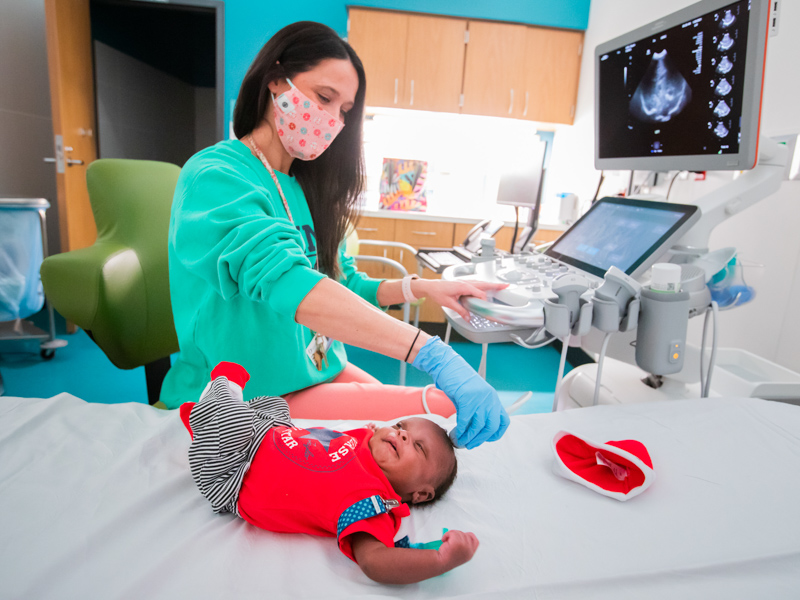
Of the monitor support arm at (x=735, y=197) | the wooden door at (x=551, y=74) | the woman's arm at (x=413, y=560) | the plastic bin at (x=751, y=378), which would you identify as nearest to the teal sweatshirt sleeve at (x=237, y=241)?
the woman's arm at (x=413, y=560)

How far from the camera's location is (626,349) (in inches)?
50.1

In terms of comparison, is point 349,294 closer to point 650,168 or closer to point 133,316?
point 133,316

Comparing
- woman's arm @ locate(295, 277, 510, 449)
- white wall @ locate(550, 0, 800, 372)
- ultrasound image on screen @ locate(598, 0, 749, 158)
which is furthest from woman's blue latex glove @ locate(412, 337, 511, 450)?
white wall @ locate(550, 0, 800, 372)

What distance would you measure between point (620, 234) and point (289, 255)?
0.88 m

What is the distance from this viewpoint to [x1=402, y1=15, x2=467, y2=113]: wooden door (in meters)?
3.33

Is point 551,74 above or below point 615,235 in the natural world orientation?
above

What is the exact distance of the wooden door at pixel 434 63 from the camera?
3.33m

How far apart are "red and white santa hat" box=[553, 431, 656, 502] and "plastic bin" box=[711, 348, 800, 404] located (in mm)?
551

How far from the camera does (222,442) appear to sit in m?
0.82

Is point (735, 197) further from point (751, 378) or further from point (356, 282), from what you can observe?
point (356, 282)

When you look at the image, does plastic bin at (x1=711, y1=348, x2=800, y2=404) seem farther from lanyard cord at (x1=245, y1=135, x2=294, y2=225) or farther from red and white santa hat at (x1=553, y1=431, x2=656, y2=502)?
lanyard cord at (x1=245, y1=135, x2=294, y2=225)

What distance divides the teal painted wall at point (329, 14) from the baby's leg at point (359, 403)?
2965 millimetres

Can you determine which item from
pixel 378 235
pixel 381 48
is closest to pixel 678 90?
pixel 378 235

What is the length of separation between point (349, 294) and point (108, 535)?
0.51 metres
